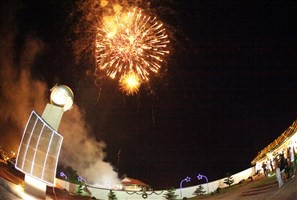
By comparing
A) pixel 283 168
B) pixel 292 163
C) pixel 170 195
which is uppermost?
pixel 170 195

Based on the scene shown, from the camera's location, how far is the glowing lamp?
21.0 m

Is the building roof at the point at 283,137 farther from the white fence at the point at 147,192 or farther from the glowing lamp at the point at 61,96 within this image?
the glowing lamp at the point at 61,96

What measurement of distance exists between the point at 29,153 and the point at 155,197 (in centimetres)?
2761

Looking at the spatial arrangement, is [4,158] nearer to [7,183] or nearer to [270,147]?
[7,183]

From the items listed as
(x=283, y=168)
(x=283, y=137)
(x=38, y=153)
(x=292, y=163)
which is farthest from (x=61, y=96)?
(x=283, y=137)

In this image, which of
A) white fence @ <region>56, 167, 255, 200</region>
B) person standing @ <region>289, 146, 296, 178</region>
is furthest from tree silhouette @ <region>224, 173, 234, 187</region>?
person standing @ <region>289, 146, 296, 178</region>

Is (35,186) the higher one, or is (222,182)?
(222,182)

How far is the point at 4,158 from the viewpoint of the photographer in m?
34.5

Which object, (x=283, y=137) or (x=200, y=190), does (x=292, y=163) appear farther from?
(x=200, y=190)

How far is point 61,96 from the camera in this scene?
2103cm

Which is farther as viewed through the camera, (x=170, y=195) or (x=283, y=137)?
(x=170, y=195)

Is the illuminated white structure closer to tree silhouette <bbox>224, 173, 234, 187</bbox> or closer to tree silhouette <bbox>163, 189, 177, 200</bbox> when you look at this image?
tree silhouette <bbox>163, 189, 177, 200</bbox>

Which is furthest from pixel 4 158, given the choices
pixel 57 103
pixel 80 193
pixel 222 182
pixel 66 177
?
pixel 222 182

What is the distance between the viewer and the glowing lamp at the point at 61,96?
68.9ft
